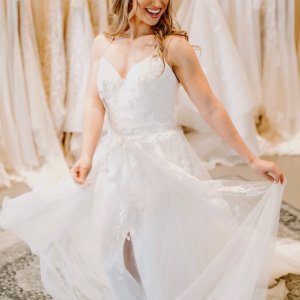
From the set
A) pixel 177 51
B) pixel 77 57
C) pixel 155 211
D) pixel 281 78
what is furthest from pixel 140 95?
pixel 281 78

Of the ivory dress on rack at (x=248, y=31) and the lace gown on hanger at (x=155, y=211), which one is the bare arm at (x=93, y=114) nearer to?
the lace gown on hanger at (x=155, y=211)

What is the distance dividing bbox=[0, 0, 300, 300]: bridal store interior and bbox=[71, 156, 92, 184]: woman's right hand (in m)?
1.29

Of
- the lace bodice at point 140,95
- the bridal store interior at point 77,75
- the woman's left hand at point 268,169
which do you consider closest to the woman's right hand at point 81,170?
the lace bodice at point 140,95

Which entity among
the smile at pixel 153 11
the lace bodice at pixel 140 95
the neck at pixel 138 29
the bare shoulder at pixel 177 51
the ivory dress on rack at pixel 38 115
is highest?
the smile at pixel 153 11

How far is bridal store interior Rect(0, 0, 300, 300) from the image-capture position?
244cm

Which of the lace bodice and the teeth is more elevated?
the teeth

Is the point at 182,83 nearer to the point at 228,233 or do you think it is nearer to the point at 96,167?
the point at 96,167

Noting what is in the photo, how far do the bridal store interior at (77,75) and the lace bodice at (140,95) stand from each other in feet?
4.07

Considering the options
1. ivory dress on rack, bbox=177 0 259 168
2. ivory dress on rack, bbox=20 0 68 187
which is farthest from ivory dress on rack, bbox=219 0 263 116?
ivory dress on rack, bbox=20 0 68 187

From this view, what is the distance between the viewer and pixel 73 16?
2.48 metres

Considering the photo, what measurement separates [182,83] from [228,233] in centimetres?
42

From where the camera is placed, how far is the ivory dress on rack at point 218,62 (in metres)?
2.53

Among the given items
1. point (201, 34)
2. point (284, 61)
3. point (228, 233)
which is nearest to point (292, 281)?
point (228, 233)

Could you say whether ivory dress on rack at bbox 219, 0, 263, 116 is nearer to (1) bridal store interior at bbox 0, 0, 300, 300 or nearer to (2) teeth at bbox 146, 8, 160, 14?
(1) bridal store interior at bbox 0, 0, 300, 300
